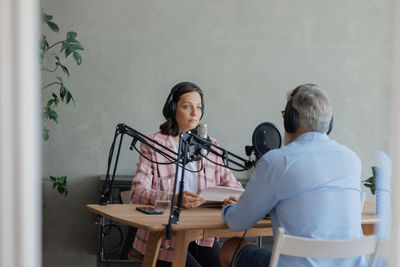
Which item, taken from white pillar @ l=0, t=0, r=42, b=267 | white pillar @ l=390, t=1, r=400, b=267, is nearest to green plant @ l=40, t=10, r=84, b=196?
white pillar @ l=0, t=0, r=42, b=267

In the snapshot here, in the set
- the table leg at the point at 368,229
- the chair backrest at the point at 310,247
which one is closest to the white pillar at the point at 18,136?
the chair backrest at the point at 310,247

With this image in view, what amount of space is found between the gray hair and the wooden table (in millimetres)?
539

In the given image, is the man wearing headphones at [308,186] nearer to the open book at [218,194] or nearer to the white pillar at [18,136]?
the open book at [218,194]

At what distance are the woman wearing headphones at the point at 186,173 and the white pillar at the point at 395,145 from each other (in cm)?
159

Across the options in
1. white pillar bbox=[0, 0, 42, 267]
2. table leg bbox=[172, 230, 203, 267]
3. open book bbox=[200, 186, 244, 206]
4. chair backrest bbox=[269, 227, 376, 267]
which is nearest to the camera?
white pillar bbox=[0, 0, 42, 267]

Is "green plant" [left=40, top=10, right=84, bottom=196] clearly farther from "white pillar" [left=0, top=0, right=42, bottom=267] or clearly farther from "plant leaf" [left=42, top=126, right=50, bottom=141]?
"white pillar" [left=0, top=0, right=42, bottom=267]

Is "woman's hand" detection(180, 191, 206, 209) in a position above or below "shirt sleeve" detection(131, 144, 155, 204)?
below

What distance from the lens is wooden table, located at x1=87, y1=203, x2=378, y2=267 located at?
A: 2080mm

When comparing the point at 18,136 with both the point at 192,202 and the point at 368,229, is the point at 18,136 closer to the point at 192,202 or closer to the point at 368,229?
the point at 192,202

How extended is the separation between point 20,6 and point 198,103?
2038 millimetres

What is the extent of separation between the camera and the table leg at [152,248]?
2285 mm

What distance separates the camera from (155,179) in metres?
2.70

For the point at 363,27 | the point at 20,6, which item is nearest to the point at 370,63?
the point at 363,27

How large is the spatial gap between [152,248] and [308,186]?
0.83 meters
